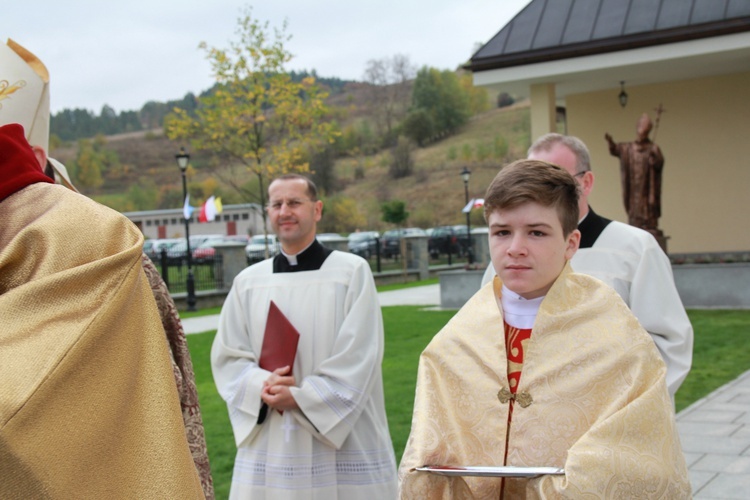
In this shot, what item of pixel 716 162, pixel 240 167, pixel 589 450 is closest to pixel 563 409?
pixel 589 450

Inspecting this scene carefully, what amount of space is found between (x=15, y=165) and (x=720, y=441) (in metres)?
6.40

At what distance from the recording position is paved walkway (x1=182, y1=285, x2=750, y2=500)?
18.6ft

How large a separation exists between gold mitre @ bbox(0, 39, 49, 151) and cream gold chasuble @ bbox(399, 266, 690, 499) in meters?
1.30

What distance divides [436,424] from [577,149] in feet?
6.08

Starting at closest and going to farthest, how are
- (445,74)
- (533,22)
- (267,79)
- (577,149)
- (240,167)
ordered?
(577,149) < (533,22) < (267,79) < (240,167) < (445,74)

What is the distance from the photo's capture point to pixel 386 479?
4645 millimetres

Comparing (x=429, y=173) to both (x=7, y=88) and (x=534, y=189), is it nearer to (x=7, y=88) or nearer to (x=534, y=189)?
(x=534, y=189)

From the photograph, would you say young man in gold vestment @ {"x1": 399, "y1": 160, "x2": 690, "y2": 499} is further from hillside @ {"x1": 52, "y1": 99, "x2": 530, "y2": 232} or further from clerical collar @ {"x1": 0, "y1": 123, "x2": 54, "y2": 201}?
hillside @ {"x1": 52, "y1": 99, "x2": 530, "y2": 232}

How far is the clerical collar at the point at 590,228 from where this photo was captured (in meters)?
3.92

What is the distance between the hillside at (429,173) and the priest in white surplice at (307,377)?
6422cm

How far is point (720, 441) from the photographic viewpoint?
269 inches

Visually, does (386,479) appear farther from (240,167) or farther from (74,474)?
(240,167)

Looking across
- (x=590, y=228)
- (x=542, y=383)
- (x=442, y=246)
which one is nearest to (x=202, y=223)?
(x=442, y=246)

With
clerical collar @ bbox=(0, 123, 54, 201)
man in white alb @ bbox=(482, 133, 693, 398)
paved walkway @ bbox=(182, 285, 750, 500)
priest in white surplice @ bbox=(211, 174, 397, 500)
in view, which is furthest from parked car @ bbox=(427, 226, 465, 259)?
clerical collar @ bbox=(0, 123, 54, 201)
